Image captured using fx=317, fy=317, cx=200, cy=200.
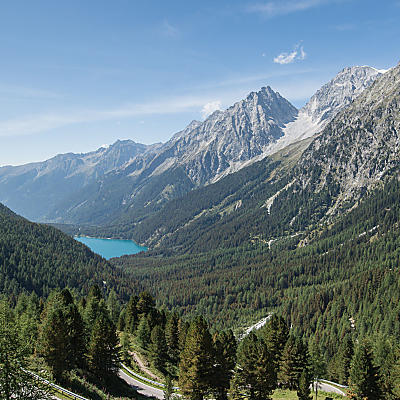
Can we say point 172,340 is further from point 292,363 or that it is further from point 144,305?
point 292,363

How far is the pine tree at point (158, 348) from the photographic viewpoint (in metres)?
62.8

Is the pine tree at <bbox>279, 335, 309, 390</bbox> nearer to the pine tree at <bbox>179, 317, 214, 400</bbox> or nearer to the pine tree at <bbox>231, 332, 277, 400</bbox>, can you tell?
the pine tree at <bbox>231, 332, 277, 400</bbox>

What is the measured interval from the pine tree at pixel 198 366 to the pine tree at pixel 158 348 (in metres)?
18.3

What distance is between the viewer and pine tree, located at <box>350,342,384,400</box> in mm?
46000

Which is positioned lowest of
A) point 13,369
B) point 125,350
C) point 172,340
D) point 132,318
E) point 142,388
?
point 142,388

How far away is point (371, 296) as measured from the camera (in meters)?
149

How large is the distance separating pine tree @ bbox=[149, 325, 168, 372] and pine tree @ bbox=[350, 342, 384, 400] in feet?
113

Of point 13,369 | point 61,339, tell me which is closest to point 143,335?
point 61,339

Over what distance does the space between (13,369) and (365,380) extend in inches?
1810

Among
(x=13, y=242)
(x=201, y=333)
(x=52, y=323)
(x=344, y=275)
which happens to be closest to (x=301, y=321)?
(x=344, y=275)

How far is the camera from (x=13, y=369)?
986 inches

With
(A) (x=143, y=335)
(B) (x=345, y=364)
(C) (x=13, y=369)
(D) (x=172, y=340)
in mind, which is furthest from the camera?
(B) (x=345, y=364)

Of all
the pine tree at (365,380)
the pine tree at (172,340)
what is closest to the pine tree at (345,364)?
the pine tree at (365,380)

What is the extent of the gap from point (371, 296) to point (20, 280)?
6763 inches
